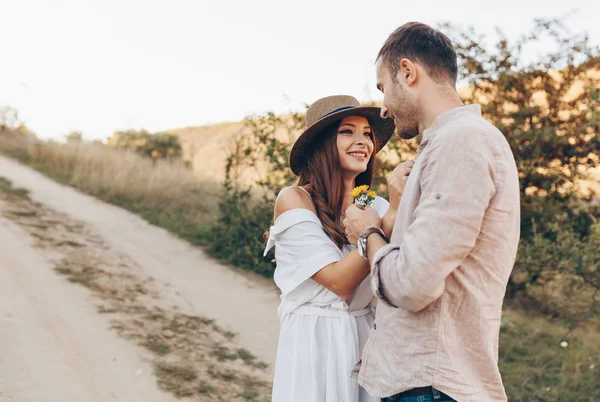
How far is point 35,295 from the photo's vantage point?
6.51m

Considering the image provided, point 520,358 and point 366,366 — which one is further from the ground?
point 366,366

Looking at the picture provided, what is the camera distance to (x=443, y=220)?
151 cm

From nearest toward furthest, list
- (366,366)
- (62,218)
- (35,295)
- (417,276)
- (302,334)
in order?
1. (417,276)
2. (366,366)
3. (302,334)
4. (35,295)
5. (62,218)

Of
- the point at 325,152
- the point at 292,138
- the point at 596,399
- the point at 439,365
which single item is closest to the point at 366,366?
the point at 439,365

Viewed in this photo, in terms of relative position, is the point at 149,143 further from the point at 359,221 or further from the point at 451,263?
the point at 451,263

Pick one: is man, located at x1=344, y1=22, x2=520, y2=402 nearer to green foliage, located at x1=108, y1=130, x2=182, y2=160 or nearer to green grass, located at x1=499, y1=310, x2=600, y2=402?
green grass, located at x1=499, y1=310, x2=600, y2=402

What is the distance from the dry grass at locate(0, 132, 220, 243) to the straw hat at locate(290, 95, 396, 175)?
724 centimetres

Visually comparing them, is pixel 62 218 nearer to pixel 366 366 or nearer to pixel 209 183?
pixel 209 183

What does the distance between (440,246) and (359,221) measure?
51 cm

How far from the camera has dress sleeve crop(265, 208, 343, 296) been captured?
7.63 ft

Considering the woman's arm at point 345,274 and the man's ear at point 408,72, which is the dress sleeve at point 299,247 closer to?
the woman's arm at point 345,274

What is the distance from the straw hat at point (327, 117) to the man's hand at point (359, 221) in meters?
0.77

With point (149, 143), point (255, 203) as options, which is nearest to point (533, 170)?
point (255, 203)

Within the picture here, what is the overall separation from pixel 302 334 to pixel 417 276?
1.01 metres
